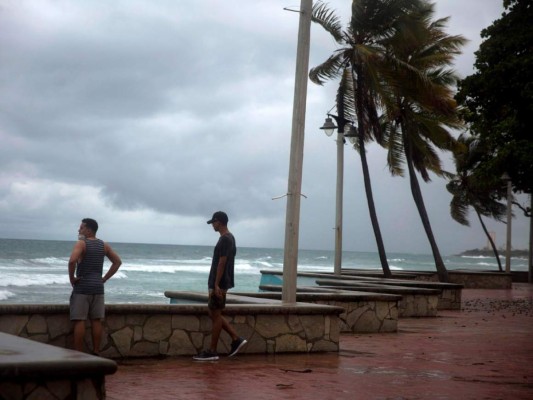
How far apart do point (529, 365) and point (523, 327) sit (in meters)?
6.29

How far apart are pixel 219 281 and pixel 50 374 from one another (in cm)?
469

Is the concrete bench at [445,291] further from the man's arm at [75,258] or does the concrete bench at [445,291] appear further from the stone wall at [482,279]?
the man's arm at [75,258]

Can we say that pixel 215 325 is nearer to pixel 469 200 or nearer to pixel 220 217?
pixel 220 217

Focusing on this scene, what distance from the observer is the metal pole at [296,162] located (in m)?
12.0

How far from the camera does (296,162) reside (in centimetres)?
1213

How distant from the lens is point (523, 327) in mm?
17094

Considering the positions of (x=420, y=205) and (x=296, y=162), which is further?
(x=420, y=205)

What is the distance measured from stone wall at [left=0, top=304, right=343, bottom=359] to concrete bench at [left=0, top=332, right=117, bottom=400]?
3.57 metres

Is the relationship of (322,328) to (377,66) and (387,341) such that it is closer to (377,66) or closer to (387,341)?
(387,341)

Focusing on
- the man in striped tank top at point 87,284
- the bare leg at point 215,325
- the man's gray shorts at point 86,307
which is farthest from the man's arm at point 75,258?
the bare leg at point 215,325

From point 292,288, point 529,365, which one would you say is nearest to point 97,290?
point 292,288

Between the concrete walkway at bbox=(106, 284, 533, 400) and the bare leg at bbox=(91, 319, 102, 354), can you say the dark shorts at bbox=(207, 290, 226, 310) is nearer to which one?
the concrete walkway at bbox=(106, 284, 533, 400)

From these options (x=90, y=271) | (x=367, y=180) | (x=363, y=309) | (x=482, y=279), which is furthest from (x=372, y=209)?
(x=90, y=271)

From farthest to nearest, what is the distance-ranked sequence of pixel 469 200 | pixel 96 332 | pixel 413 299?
1. pixel 469 200
2. pixel 413 299
3. pixel 96 332
